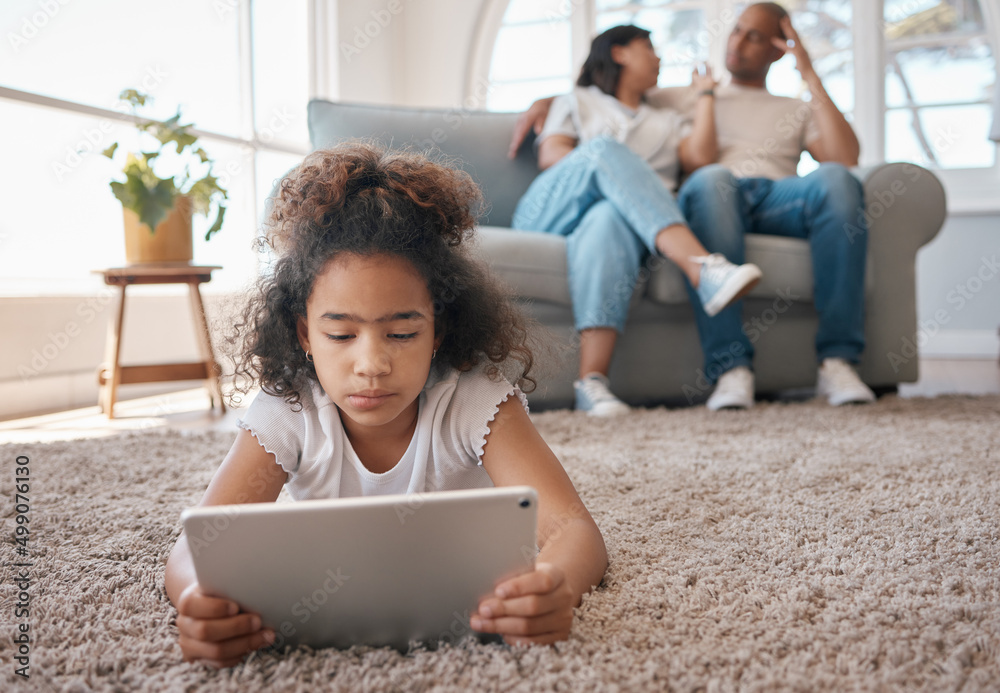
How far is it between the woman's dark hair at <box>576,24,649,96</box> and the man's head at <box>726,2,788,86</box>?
0.31 m

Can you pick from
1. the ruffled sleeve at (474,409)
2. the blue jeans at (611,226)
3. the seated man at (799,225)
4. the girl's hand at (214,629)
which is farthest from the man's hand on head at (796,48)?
the girl's hand at (214,629)

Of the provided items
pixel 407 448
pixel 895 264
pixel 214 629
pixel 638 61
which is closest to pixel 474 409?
pixel 407 448

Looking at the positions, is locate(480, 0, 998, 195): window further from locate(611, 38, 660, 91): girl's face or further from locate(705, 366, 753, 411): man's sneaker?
locate(705, 366, 753, 411): man's sneaker

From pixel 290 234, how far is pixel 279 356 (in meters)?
0.13

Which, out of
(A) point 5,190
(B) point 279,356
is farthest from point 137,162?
(B) point 279,356

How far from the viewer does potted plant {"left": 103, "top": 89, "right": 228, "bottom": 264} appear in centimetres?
195

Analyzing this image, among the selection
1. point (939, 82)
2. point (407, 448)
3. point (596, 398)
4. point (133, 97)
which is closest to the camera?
point (407, 448)

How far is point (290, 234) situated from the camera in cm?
81

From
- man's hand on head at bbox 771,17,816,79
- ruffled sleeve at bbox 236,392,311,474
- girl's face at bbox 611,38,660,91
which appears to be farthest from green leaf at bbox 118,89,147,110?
man's hand on head at bbox 771,17,816,79

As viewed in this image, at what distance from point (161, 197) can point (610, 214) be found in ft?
3.64

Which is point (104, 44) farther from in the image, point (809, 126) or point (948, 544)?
point (948, 544)

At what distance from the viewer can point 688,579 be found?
0.77m

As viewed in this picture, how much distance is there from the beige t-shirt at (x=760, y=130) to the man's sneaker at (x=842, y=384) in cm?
63

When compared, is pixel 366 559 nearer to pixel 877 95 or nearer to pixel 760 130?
pixel 760 130
